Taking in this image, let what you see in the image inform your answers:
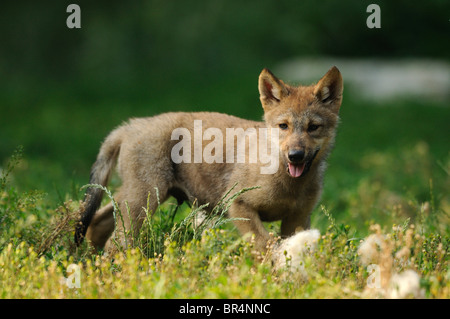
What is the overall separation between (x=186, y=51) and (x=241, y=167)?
1449cm

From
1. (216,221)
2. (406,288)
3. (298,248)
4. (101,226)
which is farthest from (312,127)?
(101,226)

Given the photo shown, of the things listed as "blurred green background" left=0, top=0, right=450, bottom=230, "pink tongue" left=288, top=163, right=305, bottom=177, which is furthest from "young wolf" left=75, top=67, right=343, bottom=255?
"blurred green background" left=0, top=0, right=450, bottom=230

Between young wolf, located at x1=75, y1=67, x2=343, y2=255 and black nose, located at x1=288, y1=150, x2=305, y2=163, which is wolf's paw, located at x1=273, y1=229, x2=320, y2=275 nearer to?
young wolf, located at x1=75, y1=67, x2=343, y2=255

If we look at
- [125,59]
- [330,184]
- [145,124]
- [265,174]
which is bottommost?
[330,184]

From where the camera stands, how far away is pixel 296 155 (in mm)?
5039

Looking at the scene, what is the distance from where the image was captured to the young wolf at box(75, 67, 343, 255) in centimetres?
529

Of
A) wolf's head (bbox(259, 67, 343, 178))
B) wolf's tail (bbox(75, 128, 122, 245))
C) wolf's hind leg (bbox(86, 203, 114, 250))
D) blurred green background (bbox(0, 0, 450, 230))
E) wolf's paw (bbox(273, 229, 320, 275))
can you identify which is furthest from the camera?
blurred green background (bbox(0, 0, 450, 230))

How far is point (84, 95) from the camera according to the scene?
1727cm

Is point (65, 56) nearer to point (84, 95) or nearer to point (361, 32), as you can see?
point (84, 95)

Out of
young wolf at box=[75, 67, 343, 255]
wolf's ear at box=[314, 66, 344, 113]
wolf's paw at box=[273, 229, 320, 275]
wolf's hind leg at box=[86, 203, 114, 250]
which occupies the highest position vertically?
wolf's ear at box=[314, 66, 344, 113]

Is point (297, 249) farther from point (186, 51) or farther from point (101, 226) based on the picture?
point (186, 51)
